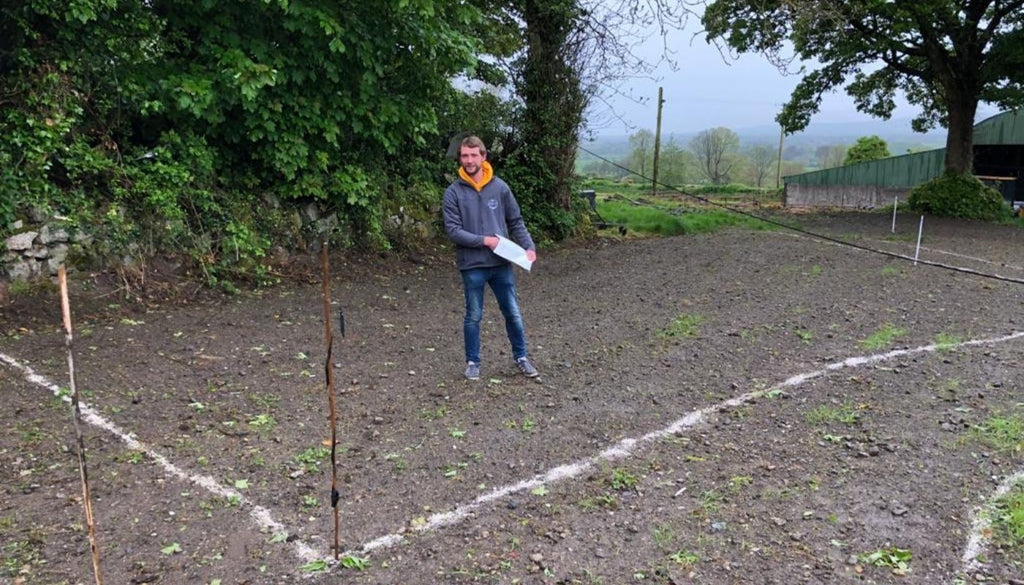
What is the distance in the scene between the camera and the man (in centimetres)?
451

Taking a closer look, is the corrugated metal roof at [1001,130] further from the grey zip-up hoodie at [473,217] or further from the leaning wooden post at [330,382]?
the leaning wooden post at [330,382]

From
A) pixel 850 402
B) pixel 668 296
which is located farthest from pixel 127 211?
pixel 850 402

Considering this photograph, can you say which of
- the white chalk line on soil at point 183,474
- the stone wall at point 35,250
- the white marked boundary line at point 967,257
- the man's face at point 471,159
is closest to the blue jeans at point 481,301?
the man's face at point 471,159

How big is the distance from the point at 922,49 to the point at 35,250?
1898 cm

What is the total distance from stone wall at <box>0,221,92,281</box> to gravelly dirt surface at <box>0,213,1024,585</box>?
0.33m

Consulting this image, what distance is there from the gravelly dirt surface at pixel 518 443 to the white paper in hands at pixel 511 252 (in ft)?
2.99

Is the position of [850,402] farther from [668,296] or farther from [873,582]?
[668,296]

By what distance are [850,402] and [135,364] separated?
5.02m

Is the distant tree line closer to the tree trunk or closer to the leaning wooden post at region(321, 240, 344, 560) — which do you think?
the tree trunk

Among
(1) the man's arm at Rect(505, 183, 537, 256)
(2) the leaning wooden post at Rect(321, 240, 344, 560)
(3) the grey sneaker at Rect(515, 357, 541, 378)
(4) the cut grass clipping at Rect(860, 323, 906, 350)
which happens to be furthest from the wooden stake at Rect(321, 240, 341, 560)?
(4) the cut grass clipping at Rect(860, 323, 906, 350)

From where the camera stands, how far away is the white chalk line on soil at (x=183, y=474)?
2967mm

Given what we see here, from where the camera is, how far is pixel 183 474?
136 inches

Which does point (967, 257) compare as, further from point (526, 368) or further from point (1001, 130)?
point (1001, 130)

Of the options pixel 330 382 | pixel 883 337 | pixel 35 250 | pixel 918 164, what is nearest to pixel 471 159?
Answer: pixel 330 382
